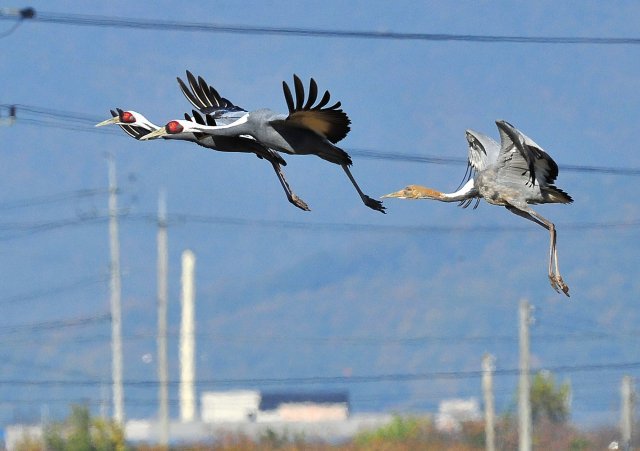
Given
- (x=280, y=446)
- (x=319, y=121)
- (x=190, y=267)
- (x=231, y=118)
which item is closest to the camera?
(x=319, y=121)

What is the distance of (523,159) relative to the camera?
27766 mm

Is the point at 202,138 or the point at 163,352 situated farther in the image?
the point at 163,352

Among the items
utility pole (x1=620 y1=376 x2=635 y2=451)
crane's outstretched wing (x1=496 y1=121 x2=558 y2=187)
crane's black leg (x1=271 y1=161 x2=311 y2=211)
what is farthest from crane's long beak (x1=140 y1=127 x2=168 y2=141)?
utility pole (x1=620 y1=376 x2=635 y2=451)

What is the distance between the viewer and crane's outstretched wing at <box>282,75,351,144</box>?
83.9 ft

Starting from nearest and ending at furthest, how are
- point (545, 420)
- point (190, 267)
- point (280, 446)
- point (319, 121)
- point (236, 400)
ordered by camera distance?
point (319, 121), point (280, 446), point (545, 420), point (190, 267), point (236, 400)

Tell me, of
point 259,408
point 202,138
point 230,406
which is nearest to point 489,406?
point 202,138

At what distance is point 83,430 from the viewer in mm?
94875

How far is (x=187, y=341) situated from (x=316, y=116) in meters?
138

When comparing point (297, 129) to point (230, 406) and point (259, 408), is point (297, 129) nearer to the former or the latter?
point (230, 406)

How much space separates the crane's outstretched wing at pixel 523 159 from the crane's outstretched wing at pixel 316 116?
2279 mm

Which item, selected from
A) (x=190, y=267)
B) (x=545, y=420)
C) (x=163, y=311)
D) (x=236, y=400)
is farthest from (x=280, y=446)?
(x=236, y=400)

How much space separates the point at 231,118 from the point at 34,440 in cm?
6998

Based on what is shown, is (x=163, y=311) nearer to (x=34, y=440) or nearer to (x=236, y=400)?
(x=34, y=440)

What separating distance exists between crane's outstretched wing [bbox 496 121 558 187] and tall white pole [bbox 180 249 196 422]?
131 meters
